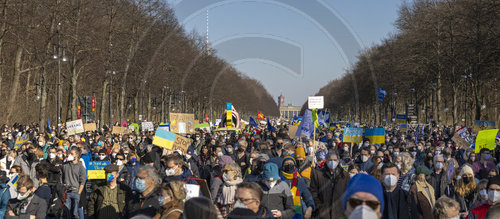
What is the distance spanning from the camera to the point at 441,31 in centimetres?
4178

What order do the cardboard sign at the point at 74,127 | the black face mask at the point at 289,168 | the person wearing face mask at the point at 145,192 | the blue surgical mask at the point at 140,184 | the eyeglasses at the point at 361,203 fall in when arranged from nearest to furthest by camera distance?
the eyeglasses at the point at 361,203 → the person wearing face mask at the point at 145,192 → the blue surgical mask at the point at 140,184 → the black face mask at the point at 289,168 → the cardboard sign at the point at 74,127

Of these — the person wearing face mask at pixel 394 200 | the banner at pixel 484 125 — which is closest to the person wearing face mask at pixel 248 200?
the person wearing face mask at pixel 394 200

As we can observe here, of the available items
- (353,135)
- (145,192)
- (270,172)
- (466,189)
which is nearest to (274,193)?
(270,172)

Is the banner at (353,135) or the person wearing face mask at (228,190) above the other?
the banner at (353,135)

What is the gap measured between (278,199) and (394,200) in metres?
1.20

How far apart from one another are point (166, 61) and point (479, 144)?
3906cm

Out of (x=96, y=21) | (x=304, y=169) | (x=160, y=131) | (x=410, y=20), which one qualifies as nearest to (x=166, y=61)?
(x=96, y=21)

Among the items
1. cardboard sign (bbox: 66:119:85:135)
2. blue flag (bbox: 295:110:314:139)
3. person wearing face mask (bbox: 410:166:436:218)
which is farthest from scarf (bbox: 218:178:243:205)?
cardboard sign (bbox: 66:119:85:135)

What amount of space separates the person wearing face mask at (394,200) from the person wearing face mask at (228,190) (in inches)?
63.5

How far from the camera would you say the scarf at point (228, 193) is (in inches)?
283

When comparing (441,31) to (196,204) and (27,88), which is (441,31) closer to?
(27,88)

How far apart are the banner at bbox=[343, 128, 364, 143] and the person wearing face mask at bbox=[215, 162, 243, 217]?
1206 centimetres

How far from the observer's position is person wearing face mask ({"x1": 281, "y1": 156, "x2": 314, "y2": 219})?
7.83 m

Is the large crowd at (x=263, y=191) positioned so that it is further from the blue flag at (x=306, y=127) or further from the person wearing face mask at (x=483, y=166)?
the blue flag at (x=306, y=127)
